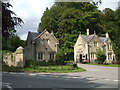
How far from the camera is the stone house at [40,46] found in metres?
48.2

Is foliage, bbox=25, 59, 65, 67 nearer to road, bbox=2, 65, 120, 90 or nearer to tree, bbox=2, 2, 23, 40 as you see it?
tree, bbox=2, 2, 23, 40

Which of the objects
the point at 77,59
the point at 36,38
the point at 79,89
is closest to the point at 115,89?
the point at 79,89

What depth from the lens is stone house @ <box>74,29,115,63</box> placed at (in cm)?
5175

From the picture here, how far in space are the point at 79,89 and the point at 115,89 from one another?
2.07 metres

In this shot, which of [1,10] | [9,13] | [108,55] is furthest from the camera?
[108,55]

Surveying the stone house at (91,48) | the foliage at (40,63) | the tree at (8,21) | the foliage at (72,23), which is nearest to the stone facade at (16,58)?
the foliage at (40,63)

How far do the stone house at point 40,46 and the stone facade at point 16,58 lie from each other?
1641 cm

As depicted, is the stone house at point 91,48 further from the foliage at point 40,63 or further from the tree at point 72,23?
the foliage at point 40,63

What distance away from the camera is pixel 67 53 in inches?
2276

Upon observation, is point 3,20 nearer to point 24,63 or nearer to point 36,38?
point 24,63

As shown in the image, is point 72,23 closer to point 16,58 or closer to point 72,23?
point 72,23

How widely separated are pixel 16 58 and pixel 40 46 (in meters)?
19.3

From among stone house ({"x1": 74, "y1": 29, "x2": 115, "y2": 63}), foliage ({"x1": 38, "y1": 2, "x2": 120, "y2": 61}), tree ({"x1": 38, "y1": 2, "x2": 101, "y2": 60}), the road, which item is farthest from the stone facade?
tree ({"x1": 38, "y1": 2, "x2": 101, "y2": 60})

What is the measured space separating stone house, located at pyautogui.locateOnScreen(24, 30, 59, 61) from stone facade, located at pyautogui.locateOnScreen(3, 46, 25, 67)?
16.4m
